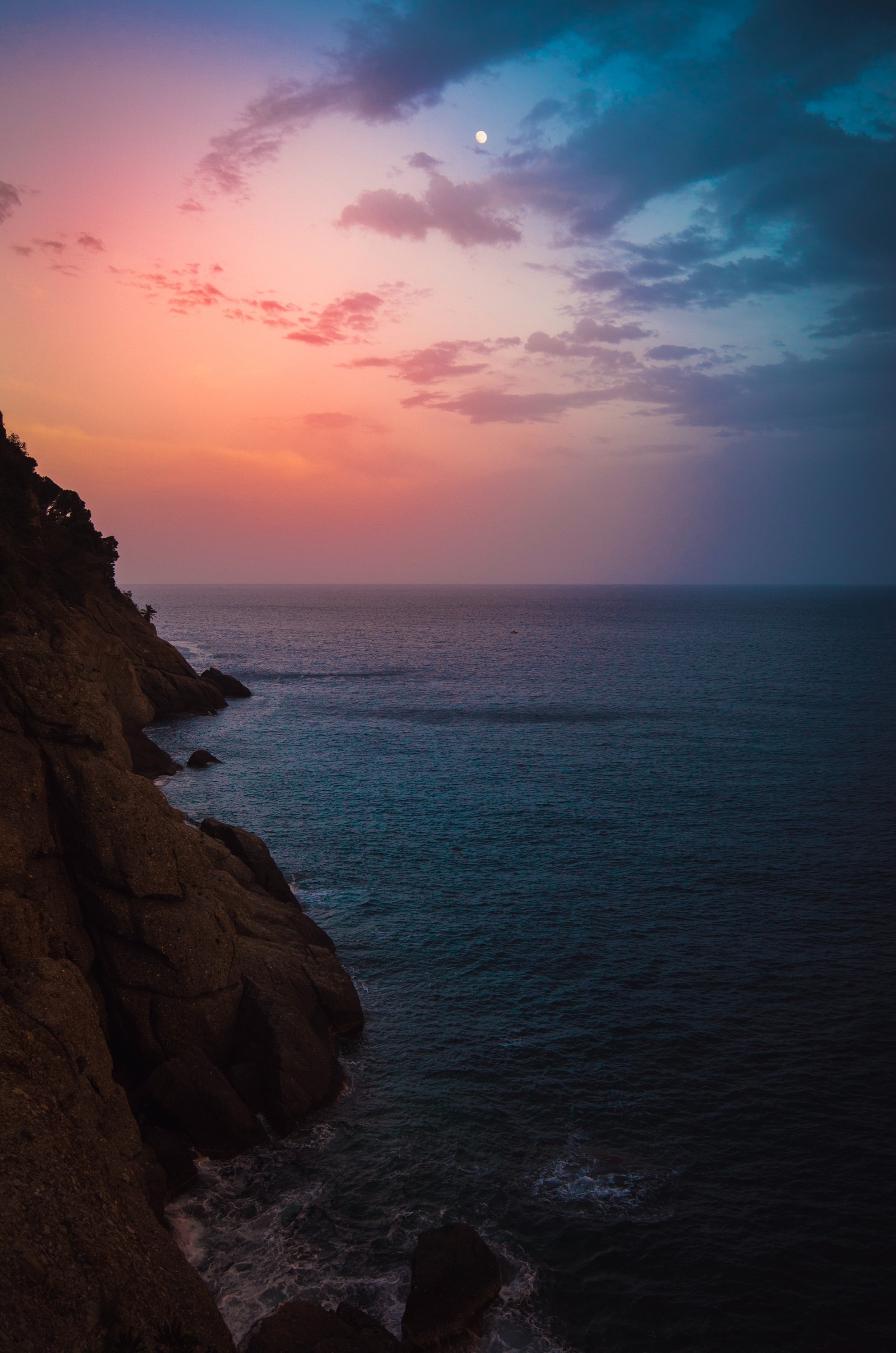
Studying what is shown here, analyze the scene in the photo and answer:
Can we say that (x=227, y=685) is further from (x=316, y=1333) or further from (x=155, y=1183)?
(x=316, y=1333)

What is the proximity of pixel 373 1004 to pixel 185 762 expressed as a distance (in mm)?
45363

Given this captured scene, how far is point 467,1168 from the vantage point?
25281mm

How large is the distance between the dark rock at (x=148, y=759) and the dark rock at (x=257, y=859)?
24634 mm

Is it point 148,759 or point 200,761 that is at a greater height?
point 148,759

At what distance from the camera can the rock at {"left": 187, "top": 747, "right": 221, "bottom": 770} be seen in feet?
236

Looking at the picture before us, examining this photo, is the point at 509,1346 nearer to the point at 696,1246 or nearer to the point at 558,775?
the point at 696,1246

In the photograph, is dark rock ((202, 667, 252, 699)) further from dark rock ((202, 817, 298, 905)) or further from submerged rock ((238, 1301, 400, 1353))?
submerged rock ((238, 1301, 400, 1353))

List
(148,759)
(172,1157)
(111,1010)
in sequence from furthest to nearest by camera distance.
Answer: (148,759)
(111,1010)
(172,1157)

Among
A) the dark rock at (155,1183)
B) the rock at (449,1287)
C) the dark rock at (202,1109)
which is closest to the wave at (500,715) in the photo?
the dark rock at (202,1109)

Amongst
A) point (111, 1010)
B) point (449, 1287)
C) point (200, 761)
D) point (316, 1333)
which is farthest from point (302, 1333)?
point (200, 761)

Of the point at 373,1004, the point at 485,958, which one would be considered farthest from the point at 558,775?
the point at 373,1004

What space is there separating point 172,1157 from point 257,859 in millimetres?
19392

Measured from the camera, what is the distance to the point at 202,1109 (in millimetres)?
25750

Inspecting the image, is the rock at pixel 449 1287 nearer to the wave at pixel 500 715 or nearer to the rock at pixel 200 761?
the rock at pixel 200 761
